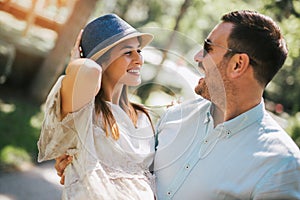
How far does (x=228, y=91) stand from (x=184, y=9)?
17.8ft

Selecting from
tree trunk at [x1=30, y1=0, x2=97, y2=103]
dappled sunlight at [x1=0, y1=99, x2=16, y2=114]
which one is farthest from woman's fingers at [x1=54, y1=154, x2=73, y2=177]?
tree trunk at [x1=30, y1=0, x2=97, y2=103]

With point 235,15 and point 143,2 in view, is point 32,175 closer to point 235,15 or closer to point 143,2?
point 235,15

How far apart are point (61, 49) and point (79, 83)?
5.58m

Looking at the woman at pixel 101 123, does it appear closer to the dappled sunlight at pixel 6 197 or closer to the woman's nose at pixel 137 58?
the woman's nose at pixel 137 58

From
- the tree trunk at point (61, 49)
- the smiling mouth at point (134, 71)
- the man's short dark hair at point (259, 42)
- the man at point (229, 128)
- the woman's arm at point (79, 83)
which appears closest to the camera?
the woman's arm at point (79, 83)

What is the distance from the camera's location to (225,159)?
7.07 feet

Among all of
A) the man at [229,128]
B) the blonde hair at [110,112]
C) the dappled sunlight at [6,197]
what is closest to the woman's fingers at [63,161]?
the man at [229,128]

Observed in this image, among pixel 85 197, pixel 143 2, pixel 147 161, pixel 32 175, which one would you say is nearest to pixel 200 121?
pixel 147 161

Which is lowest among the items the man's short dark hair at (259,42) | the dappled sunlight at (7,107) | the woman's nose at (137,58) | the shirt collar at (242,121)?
the dappled sunlight at (7,107)

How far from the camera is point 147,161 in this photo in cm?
229

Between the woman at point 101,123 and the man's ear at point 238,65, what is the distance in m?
0.49

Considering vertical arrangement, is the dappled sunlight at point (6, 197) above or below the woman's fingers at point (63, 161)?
below

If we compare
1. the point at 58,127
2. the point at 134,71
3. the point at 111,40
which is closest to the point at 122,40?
the point at 111,40

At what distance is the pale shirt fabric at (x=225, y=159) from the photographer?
1.98 m
